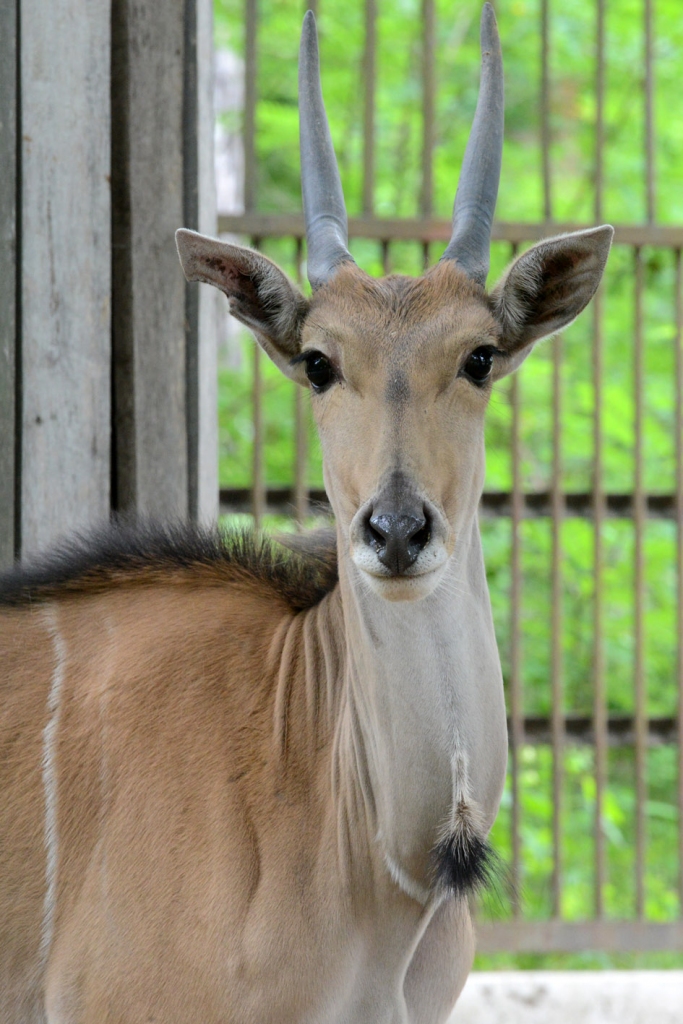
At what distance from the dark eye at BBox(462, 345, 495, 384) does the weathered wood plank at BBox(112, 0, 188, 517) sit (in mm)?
1294

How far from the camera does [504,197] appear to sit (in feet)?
28.0

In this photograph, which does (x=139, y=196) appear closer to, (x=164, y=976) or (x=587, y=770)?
(x=164, y=976)

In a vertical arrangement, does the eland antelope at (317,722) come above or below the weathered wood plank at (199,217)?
below

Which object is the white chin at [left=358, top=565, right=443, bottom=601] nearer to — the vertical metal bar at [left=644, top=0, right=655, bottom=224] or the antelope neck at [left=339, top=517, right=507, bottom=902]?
the antelope neck at [left=339, top=517, right=507, bottom=902]

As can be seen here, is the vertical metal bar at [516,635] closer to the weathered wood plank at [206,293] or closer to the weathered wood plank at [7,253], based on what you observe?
the weathered wood plank at [206,293]

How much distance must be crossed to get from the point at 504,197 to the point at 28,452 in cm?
599

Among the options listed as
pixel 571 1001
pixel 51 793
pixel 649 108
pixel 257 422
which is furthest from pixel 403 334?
pixel 571 1001

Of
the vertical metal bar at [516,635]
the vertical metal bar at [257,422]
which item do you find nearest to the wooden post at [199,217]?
the vertical metal bar at [257,422]

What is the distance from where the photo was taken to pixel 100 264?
3.41 metres

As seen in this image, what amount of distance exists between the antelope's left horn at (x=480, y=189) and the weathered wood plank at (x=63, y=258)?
122 cm

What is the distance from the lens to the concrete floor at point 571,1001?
464 centimetres

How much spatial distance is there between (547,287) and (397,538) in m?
0.85

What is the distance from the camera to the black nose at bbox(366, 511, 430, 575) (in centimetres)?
214

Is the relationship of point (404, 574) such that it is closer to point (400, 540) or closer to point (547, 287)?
point (400, 540)
